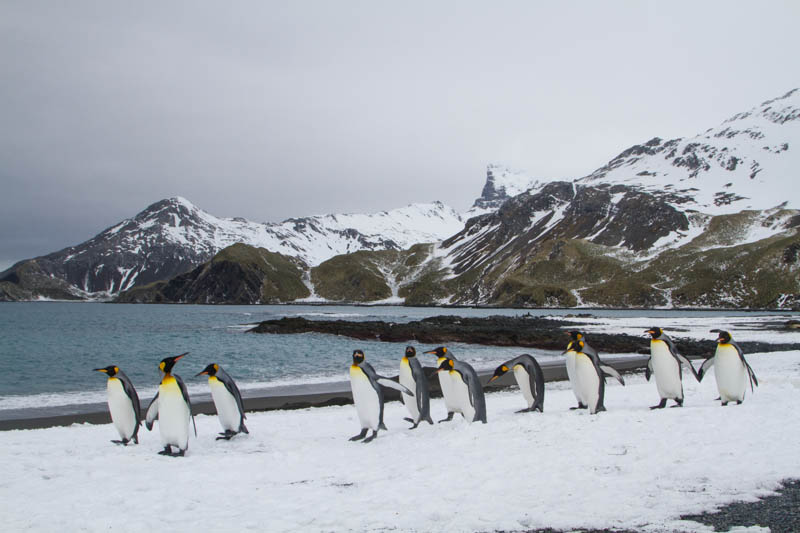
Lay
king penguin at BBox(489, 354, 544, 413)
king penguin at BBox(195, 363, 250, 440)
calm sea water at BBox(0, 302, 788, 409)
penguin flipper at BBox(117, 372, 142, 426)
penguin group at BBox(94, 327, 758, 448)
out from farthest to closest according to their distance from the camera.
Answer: calm sea water at BBox(0, 302, 788, 409) < king penguin at BBox(489, 354, 544, 413) < king penguin at BBox(195, 363, 250, 440) < penguin flipper at BBox(117, 372, 142, 426) < penguin group at BBox(94, 327, 758, 448)

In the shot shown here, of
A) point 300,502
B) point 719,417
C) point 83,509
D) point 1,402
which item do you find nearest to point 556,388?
point 719,417

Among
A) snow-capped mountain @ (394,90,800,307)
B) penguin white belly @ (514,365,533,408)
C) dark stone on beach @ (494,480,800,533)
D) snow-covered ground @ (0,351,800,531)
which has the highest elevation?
snow-capped mountain @ (394,90,800,307)

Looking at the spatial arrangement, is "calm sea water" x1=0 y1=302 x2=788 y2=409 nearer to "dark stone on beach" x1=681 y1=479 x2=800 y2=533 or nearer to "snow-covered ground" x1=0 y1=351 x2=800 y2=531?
"snow-covered ground" x1=0 y1=351 x2=800 y2=531

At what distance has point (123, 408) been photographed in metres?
10.9

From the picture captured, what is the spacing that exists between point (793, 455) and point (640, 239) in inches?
6231

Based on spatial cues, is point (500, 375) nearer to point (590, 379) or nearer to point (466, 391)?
point (466, 391)

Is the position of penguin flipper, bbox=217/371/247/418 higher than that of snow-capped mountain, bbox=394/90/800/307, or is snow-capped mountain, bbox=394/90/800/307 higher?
snow-capped mountain, bbox=394/90/800/307

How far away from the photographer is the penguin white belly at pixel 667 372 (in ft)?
40.9

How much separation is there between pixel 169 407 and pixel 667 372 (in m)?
11.2

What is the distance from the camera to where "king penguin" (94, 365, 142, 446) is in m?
10.9

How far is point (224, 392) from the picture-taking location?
11523 millimetres

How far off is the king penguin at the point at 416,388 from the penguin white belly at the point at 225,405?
13.1ft

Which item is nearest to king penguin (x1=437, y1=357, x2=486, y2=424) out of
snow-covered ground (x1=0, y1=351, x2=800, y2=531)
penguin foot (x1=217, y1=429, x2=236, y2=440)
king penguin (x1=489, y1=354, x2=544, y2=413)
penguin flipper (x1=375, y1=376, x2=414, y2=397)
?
snow-covered ground (x1=0, y1=351, x2=800, y2=531)

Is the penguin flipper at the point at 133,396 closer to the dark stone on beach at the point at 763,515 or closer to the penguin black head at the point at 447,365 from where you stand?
the penguin black head at the point at 447,365
